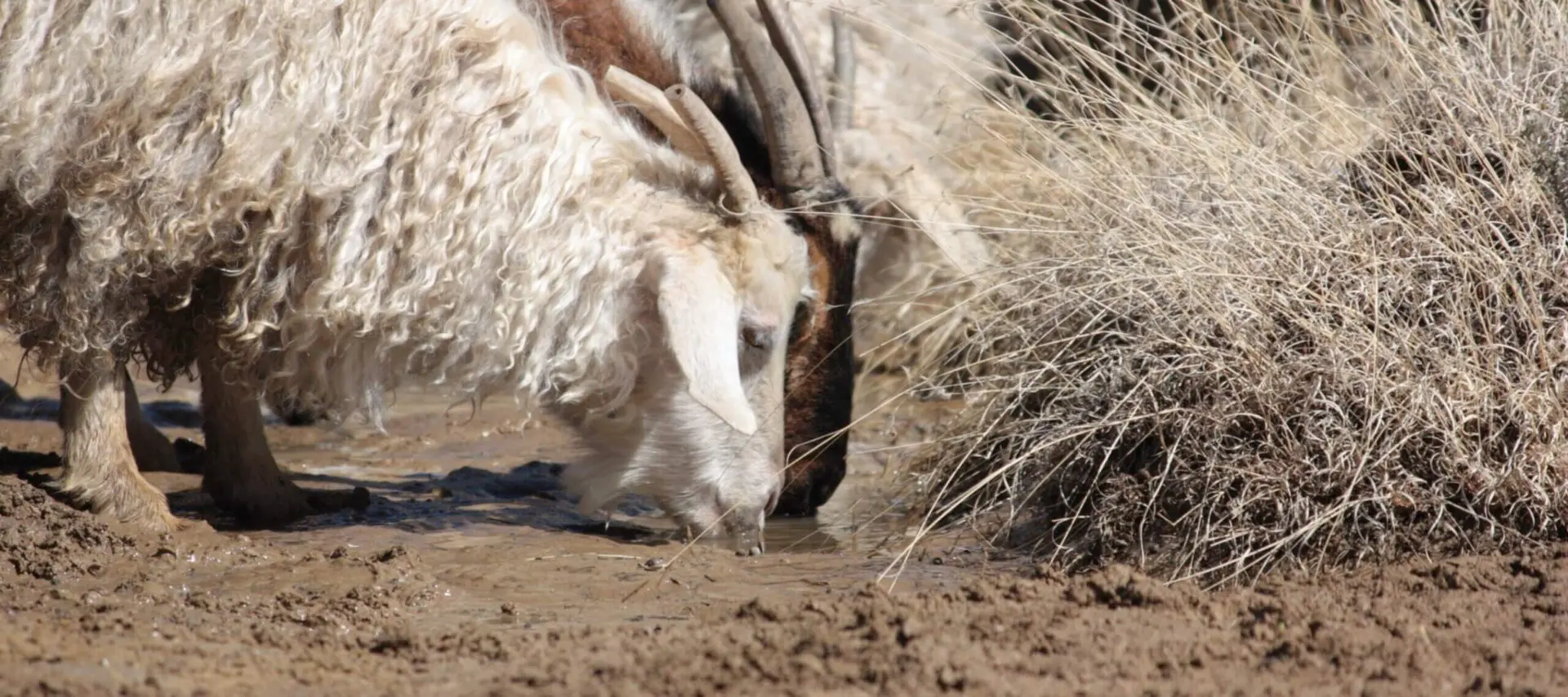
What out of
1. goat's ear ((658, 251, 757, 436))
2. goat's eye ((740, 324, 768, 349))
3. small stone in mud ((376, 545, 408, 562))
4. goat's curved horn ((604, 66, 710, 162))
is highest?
goat's curved horn ((604, 66, 710, 162))

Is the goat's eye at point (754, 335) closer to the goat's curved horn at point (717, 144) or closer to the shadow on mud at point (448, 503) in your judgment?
the goat's curved horn at point (717, 144)

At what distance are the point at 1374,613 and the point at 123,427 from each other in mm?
3336

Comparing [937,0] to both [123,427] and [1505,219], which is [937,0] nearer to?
[1505,219]

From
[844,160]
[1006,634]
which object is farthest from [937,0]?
[1006,634]

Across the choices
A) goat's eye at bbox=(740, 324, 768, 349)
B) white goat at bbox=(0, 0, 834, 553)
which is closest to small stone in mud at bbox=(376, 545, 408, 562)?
white goat at bbox=(0, 0, 834, 553)

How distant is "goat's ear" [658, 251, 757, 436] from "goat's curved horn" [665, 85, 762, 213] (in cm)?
23

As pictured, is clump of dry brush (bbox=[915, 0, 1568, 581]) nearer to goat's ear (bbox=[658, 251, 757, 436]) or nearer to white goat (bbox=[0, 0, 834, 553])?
goat's ear (bbox=[658, 251, 757, 436])

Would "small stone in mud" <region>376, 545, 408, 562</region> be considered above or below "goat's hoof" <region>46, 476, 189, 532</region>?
below

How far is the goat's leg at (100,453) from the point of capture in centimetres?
450

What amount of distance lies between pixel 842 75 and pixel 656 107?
238cm

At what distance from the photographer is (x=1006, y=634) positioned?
10.8ft

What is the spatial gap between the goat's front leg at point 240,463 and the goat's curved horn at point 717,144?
5.19 feet

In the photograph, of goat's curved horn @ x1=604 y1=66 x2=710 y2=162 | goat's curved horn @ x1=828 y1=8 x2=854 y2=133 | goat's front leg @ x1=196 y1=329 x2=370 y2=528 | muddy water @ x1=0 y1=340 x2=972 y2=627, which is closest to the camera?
muddy water @ x1=0 y1=340 x2=972 y2=627

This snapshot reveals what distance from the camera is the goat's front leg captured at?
194 inches
